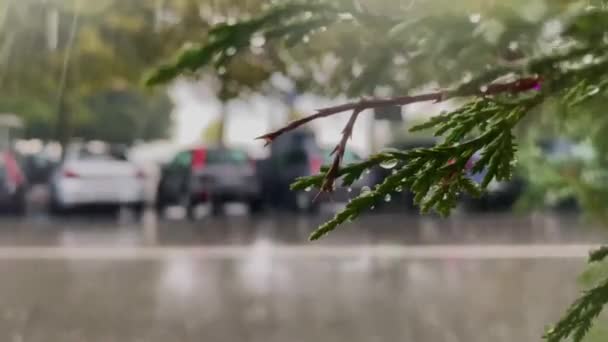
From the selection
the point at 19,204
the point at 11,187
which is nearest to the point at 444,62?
the point at 11,187

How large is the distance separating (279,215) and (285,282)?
8.70 metres

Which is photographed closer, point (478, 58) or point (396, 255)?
point (478, 58)

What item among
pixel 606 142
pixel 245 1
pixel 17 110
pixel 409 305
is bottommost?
pixel 409 305

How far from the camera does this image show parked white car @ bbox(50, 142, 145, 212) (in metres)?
17.8

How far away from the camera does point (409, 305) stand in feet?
26.7

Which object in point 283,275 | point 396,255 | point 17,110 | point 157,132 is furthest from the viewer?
point 157,132

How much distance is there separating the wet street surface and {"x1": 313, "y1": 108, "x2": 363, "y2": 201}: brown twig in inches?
111

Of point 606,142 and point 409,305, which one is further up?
point 606,142

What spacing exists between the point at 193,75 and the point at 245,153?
1738 centimetres

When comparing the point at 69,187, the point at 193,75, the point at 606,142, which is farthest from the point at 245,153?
the point at 193,75

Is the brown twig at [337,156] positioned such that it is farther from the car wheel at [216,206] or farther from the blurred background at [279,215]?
the car wheel at [216,206]

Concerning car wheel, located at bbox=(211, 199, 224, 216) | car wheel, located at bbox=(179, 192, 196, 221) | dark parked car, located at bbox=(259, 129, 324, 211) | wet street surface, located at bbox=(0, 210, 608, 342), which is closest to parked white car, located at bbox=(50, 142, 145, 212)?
car wheel, located at bbox=(179, 192, 196, 221)

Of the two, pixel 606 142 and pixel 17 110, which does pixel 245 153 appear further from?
pixel 17 110

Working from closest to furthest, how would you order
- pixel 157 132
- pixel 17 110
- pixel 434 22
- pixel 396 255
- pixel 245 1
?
pixel 434 22 < pixel 245 1 < pixel 396 255 < pixel 17 110 < pixel 157 132
